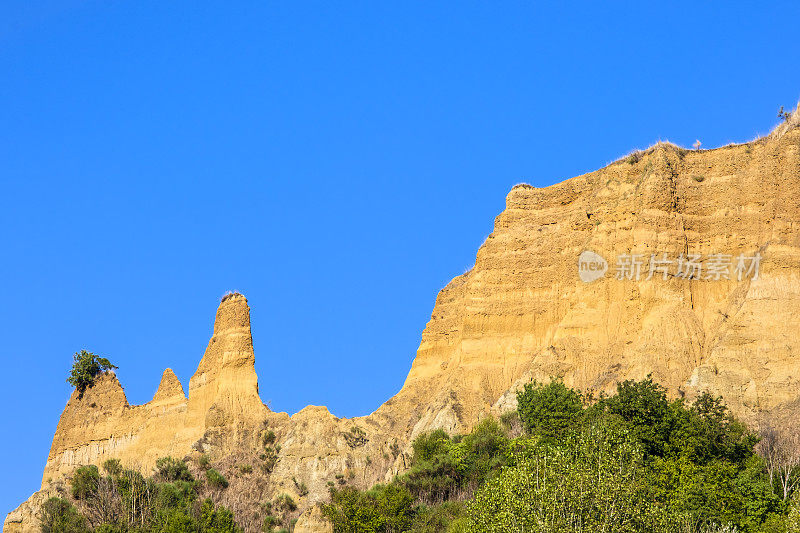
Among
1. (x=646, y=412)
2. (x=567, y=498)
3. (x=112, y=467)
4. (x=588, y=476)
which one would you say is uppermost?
(x=112, y=467)

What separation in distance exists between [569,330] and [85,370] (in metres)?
38.1

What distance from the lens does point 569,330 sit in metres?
72.9

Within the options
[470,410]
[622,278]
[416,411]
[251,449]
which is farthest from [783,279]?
[251,449]

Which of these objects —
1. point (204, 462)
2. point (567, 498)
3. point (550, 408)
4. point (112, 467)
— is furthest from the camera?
point (112, 467)

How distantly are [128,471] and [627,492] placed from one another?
129 feet

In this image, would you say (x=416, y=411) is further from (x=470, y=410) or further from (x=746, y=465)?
(x=746, y=465)

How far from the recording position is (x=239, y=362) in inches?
3406

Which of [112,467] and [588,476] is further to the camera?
[112,467]

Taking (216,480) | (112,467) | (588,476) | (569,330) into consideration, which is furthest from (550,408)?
(112,467)

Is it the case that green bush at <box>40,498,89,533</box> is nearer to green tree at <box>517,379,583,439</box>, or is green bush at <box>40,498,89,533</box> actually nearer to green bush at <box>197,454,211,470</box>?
green bush at <box>197,454,211,470</box>

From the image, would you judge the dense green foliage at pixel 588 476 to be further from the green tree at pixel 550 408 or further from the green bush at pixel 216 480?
the green bush at pixel 216 480

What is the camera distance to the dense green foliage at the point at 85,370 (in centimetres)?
9269

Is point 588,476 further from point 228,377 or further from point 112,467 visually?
point 228,377

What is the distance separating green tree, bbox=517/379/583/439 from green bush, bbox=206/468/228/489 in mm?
18650
